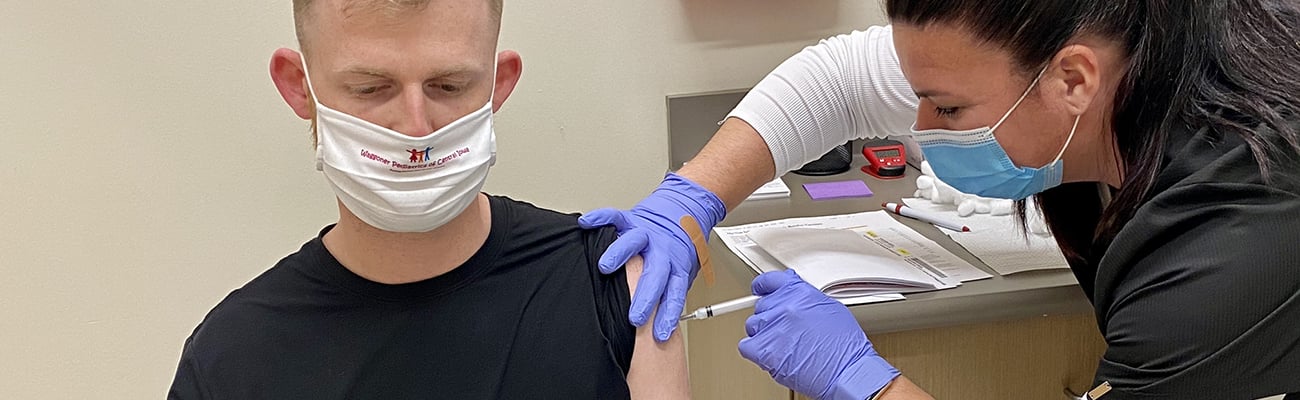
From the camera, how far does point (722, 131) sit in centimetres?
168

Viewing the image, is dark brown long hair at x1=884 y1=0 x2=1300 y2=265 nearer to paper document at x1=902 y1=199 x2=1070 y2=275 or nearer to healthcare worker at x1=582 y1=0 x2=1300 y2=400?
healthcare worker at x1=582 y1=0 x2=1300 y2=400

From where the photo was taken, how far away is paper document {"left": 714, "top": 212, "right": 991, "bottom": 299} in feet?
5.03

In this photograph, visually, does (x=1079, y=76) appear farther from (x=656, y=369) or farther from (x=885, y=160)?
(x=885, y=160)

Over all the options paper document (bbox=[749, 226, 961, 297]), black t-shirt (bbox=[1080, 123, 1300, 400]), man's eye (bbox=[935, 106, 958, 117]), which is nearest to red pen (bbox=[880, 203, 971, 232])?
paper document (bbox=[749, 226, 961, 297])

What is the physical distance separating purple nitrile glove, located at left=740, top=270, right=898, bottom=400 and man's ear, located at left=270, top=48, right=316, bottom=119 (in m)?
0.61

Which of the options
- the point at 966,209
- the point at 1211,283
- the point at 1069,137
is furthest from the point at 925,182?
the point at 1211,283

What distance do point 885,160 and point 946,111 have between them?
2.07 feet

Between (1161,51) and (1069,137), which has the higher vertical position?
(1161,51)

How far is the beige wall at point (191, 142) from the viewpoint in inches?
71.1

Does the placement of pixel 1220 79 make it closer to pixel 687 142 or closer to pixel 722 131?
pixel 722 131

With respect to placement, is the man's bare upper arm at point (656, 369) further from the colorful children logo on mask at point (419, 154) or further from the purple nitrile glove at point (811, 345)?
the colorful children logo on mask at point (419, 154)

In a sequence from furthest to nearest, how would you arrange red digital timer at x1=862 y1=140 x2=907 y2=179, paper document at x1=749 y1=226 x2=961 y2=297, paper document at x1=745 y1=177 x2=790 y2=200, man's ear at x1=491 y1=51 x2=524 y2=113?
1. red digital timer at x1=862 y1=140 x2=907 y2=179
2. paper document at x1=745 y1=177 x2=790 y2=200
3. paper document at x1=749 y1=226 x2=961 y2=297
4. man's ear at x1=491 y1=51 x2=524 y2=113

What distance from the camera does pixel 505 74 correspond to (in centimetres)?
116

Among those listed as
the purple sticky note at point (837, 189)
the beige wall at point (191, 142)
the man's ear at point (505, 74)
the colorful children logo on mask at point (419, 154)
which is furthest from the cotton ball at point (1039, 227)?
the colorful children logo on mask at point (419, 154)
